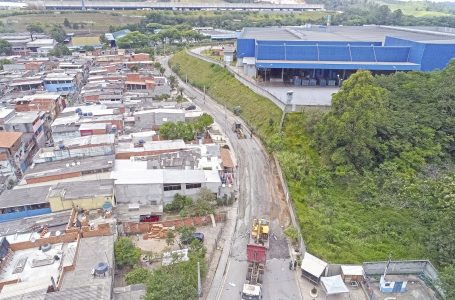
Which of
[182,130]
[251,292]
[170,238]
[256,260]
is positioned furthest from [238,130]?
[251,292]

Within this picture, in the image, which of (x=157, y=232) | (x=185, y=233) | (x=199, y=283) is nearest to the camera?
(x=199, y=283)

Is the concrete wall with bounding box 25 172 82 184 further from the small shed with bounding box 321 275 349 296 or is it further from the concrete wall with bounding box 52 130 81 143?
the small shed with bounding box 321 275 349 296

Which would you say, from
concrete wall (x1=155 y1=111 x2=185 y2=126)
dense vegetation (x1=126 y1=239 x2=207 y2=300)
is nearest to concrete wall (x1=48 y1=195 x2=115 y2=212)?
dense vegetation (x1=126 y1=239 x2=207 y2=300)

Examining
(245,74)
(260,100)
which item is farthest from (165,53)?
(260,100)

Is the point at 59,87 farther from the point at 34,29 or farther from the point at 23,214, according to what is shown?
the point at 34,29

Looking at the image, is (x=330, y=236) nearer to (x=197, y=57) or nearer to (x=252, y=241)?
(x=252, y=241)

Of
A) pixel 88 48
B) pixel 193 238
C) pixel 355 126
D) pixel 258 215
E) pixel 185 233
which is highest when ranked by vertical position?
pixel 355 126

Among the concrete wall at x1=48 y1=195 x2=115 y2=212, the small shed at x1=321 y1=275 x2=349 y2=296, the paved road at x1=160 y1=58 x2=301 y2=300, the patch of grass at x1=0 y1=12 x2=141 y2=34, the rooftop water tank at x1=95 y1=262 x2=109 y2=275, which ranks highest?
the patch of grass at x1=0 y1=12 x2=141 y2=34
